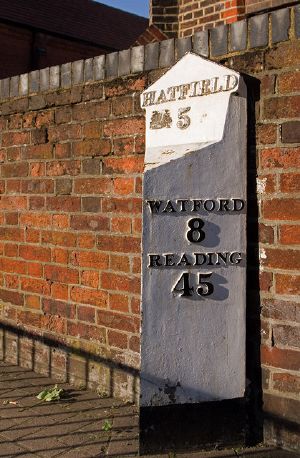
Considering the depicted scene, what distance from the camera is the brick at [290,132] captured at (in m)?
3.04

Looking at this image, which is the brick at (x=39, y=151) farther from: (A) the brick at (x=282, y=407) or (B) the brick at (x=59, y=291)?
(A) the brick at (x=282, y=407)

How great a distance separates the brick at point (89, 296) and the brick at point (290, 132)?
5.62 ft

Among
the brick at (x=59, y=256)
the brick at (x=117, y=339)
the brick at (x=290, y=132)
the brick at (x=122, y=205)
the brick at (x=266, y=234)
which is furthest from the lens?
the brick at (x=59, y=256)

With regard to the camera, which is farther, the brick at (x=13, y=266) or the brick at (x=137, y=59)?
the brick at (x=13, y=266)

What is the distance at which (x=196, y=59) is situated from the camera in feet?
10.9

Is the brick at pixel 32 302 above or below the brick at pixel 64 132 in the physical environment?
below

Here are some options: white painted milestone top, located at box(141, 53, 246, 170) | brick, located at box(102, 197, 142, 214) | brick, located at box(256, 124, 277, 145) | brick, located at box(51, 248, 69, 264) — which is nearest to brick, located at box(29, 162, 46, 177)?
brick, located at box(51, 248, 69, 264)

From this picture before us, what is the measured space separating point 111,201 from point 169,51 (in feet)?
3.59

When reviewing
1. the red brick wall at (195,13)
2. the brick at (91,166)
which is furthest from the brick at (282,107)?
the red brick wall at (195,13)

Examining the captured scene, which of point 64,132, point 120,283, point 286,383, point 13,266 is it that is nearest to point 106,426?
point 120,283

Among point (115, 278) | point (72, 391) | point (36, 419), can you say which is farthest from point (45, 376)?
point (115, 278)

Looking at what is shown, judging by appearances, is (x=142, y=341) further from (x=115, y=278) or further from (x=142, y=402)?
(x=115, y=278)

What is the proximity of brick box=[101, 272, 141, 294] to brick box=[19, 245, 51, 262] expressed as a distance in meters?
0.65

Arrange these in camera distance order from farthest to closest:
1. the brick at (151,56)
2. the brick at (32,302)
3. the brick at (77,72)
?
the brick at (32,302), the brick at (77,72), the brick at (151,56)
